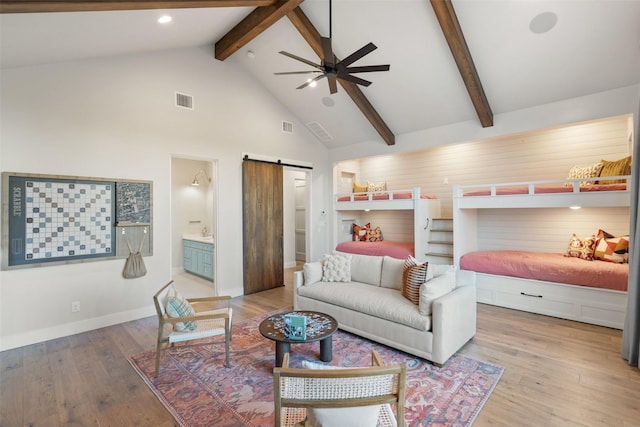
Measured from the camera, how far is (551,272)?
4.10 meters

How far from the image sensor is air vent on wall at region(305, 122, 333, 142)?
644 cm

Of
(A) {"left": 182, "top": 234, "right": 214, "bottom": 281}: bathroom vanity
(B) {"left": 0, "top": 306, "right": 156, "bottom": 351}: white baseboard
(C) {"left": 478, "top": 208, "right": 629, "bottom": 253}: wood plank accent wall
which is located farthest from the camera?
(A) {"left": 182, "top": 234, "right": 214, "bottom": 281}: bathroom vanity

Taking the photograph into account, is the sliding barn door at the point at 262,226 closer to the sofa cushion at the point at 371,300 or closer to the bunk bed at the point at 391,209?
the bunk bed at the point at 391,209

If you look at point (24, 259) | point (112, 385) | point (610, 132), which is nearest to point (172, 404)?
point (112, 385)

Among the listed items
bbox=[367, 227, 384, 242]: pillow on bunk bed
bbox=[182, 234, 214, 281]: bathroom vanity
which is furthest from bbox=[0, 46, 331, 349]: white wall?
bbox=[367, 227, 384, 242]: pillow on bunk bed

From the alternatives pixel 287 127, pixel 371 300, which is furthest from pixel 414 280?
pixel 287 127

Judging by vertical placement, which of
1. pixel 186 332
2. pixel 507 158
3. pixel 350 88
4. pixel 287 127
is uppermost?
pixel 350 88

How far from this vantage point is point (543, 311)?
418 centimetres

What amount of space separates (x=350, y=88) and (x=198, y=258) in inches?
181

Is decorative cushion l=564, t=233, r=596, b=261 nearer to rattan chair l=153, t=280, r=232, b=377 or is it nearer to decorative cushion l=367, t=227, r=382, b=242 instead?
decorative cushion l=367, t=227, r=382, b=242

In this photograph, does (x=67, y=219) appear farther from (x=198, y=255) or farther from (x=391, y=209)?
(x=391, y=209)

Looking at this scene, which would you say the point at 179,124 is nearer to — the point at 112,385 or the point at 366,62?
the point at 366,62

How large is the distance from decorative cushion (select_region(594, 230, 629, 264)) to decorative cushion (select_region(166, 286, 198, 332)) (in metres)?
5.25

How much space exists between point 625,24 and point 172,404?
5640mm
